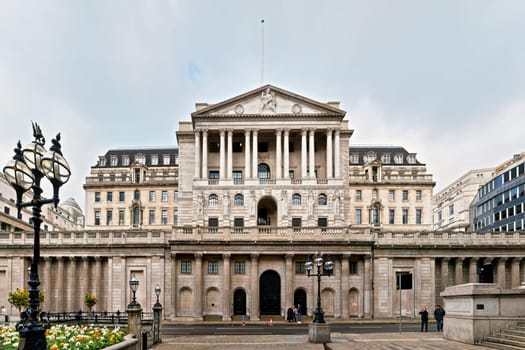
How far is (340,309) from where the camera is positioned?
60.9 m

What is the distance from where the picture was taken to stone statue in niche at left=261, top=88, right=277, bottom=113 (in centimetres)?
7088

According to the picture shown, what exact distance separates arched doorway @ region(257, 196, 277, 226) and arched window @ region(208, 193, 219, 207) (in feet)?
20.0

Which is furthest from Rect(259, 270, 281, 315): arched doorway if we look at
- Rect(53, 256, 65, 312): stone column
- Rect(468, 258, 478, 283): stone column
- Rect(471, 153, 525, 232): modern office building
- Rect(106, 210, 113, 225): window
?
Rect(106, 210, 113, 225): window

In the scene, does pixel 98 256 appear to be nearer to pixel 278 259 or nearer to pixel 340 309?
pixel 278 259

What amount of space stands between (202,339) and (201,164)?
3764cm

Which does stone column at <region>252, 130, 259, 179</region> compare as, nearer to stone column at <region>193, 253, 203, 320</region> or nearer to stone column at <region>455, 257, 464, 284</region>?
stone column at <region>193, 253, 203, 320</region>

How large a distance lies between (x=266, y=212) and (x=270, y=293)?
13.6 m

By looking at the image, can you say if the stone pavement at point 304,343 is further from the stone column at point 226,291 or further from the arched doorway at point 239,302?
the arched doorway at point 239,302

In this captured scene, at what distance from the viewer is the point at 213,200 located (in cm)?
6956

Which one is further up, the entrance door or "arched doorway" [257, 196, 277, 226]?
"arched doorway" [257, 196, 277, 226]

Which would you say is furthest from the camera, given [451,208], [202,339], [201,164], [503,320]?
[451,208]

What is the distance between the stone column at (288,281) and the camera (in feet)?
198

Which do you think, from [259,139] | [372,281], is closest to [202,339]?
[372,281]

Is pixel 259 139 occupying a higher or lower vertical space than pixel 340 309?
higher
